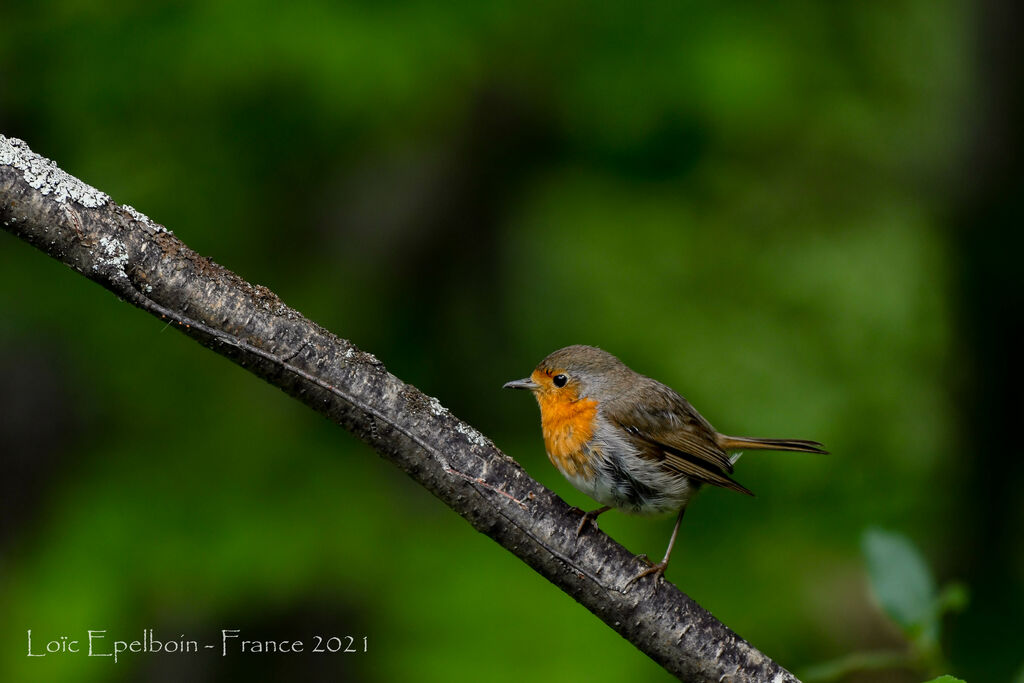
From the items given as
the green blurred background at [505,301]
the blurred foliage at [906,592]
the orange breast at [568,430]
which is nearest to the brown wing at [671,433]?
the orange breast at [568,430]

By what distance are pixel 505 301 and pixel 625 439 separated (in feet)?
7.15

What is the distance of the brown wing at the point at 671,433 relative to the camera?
A: 138 inches

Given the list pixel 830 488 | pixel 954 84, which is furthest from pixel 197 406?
pixel 954 84

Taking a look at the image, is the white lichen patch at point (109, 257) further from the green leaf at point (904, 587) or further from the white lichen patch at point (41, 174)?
the green leaf at point (904, 587)

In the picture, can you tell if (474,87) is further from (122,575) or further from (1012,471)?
(1012,471)

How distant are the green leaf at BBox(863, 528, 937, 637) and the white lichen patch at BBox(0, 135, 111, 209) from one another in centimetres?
251

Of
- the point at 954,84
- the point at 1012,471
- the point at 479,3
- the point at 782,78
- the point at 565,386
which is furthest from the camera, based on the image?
the point at 954,84

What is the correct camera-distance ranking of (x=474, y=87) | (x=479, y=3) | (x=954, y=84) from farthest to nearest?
(x=954, y=84), (x=474, y=87), (x=479, y=3)

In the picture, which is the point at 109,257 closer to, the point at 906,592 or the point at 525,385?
the point at 525,385

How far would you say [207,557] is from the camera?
3.96 meters

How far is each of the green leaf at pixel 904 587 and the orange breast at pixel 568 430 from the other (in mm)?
1094

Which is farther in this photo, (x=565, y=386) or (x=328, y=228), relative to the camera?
(x=328, y=228)

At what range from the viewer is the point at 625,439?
11.6 feet

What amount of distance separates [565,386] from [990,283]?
3121 mm
